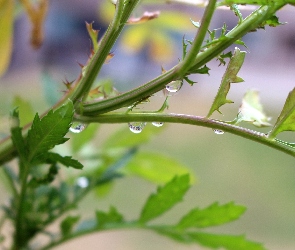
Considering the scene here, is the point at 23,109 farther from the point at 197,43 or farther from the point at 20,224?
the point at 197,43

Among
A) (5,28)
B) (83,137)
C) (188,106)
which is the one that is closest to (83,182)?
(83,137)

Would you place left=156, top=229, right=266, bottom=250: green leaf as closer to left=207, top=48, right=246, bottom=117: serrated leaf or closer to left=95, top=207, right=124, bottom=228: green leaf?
left=95, top=207, right=124, bottom=228: green leaf

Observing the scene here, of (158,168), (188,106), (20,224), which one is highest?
(188,106)

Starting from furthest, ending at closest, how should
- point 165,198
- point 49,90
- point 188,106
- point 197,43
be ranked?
point 188,106 < point 49,90 < point 165,198 < point 197,43

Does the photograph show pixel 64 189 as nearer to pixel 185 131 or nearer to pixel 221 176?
pixel 221 176

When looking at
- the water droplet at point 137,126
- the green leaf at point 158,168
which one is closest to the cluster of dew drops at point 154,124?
the water droplet at point 137,126

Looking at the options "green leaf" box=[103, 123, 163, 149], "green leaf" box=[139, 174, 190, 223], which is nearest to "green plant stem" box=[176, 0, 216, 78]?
"green leaf" box=[139, 174, 190, 223]
